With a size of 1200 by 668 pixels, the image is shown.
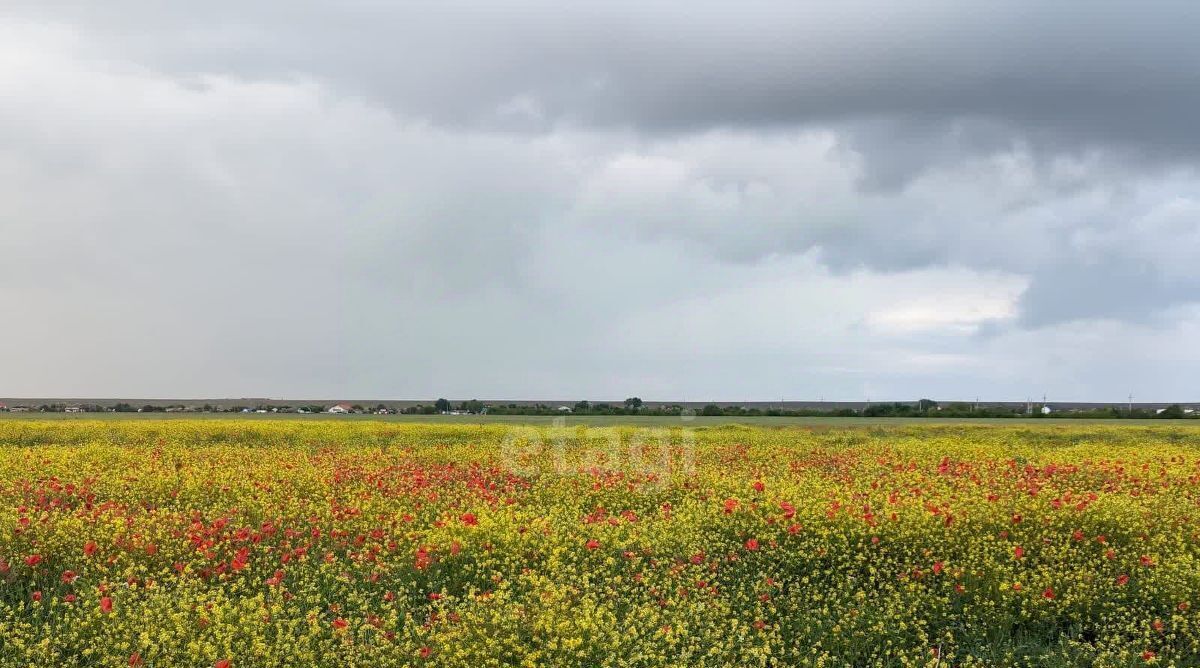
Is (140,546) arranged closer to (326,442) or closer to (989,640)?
(989,640)

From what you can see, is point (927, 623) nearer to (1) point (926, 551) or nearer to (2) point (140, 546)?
(1) point (926, 551)

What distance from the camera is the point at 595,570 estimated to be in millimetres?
8969

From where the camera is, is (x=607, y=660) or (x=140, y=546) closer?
(x=607, y=660)

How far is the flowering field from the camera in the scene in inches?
281

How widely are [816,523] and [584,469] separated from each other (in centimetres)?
634

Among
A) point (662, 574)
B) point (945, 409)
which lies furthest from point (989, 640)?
point (945, 409)

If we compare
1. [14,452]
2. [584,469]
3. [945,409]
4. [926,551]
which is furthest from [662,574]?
[945,409]

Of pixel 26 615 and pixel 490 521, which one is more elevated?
pixel 490 521

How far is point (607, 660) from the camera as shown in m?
6.45

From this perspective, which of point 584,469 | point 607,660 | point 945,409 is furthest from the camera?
point 945,409

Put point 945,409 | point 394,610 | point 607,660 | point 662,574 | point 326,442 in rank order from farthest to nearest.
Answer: point 945,409, point 326,442, point 662,574, point 394,610, point 607,660

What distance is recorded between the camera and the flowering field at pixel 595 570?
23.5 feet

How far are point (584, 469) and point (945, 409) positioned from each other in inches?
2048

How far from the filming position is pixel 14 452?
20.7m
